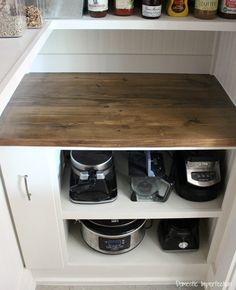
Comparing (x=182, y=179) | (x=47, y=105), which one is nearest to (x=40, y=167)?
(x=47, y=105)

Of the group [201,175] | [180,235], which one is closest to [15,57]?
[201,175]

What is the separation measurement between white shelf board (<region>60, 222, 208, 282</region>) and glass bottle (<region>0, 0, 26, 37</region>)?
908 mm

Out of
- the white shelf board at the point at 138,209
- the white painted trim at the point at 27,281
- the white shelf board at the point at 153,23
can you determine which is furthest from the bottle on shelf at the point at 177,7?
the white painted trim at the point at 27,281

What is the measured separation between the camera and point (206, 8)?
0.99 meters

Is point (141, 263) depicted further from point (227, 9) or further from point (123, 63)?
Answer: point (227, 9)

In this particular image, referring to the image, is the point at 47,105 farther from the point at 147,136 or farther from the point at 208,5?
the point at 208,5

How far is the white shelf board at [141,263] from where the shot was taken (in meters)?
1.31

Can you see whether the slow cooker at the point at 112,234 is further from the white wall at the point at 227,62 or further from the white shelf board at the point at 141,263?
the white wall at the point at 227,62

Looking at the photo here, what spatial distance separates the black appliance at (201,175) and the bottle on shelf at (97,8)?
1.88 ft

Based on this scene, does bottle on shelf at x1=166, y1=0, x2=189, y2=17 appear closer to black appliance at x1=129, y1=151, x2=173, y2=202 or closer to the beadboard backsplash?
the beadboard backsplash

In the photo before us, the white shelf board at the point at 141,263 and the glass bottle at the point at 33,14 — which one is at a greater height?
the glass bottle at the point at 33,14

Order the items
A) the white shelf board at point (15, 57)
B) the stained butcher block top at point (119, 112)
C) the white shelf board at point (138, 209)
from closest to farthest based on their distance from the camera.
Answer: the white shelf board at point (15, 57) → the stained butcher block top at point (119, 112) → the white shelf board at point (138, 209)

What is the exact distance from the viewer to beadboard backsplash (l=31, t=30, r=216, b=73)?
127cm

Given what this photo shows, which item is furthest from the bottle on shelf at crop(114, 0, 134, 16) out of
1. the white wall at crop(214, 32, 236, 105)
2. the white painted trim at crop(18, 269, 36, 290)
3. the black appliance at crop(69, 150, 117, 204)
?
the white painted trim at crop(18, 269, 36, 290)
